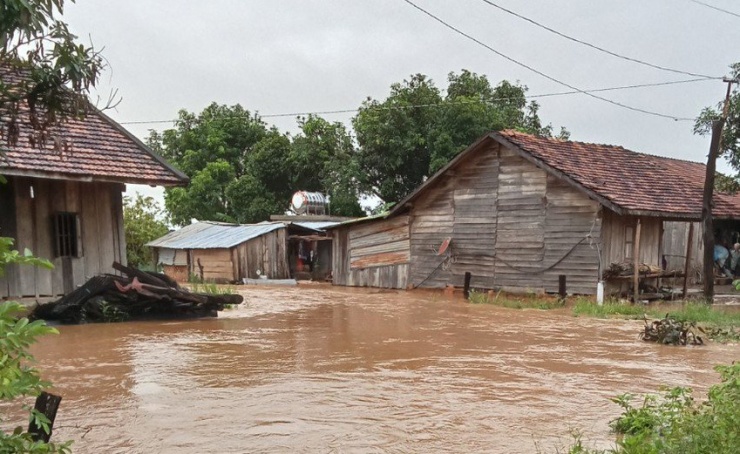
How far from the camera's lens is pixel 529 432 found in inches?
251

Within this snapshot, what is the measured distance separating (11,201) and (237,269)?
16.1 m

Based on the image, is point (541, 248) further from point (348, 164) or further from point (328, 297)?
point (348, 164)

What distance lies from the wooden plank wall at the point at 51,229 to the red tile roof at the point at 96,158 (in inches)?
28.4

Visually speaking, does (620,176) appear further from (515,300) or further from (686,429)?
(686,429)

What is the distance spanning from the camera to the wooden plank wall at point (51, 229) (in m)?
12.5

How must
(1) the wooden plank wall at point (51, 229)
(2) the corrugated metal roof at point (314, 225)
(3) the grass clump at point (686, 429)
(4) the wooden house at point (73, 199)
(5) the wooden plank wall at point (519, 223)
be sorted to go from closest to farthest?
(3) the grass clump at point (686, 429) → (4) the wooden house at point (73, 199) → (1) the wooden plank wall at point (51, 229) → (5) the wooden plank wall at point (519, 223) → (2) the corrugated metal roof at point (314, 225)

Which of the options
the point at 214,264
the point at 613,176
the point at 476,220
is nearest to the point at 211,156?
the point at 214,264

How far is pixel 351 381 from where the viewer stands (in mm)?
8656

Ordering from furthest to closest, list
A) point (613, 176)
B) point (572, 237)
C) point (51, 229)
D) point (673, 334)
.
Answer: point (613, 176) < point (572, 237) < point (51, 229) < point (673, 334)

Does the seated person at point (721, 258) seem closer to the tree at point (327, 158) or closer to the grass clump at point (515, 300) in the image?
the grass clump at point (515, 300)

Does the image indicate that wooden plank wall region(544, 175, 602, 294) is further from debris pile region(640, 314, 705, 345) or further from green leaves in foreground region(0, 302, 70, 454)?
green leaves in foreground region(0, 302, 70, 454)

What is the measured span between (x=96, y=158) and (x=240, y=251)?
15318 mm

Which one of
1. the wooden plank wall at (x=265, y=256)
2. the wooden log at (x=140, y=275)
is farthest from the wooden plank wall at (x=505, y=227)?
the wooden log at (x=140, y=275)

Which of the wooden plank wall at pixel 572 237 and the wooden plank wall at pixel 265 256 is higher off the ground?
the wooden plank wall at pixel 572 237
